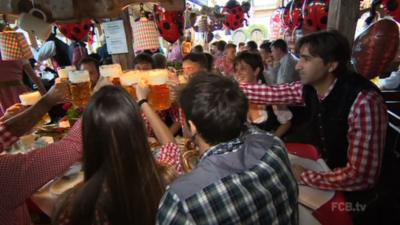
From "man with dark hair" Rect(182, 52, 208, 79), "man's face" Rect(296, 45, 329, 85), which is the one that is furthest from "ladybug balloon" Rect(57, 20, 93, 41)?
"man's face" Rect(296, 45, 329, 85)

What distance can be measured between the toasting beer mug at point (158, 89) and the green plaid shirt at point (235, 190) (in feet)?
3.20

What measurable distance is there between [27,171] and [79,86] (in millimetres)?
878

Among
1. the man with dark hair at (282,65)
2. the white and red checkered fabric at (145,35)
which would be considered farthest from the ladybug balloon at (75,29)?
the man with dark hair at (282,65)

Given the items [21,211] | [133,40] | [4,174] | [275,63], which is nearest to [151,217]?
[4,174]

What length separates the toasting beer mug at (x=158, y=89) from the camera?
1913 millimetres

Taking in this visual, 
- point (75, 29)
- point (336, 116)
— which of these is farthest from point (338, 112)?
point (75, 29)

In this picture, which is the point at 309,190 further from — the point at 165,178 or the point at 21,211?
the point at 21,211

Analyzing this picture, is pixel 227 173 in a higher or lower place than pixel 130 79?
lower

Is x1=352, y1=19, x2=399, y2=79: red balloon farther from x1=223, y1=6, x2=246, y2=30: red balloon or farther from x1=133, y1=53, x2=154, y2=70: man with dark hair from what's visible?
x1=223, y1=6, x2=246, y2=30: red balloon

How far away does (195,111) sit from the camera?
1129mm

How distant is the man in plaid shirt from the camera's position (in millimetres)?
920

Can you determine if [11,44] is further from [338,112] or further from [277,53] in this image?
[277,53]

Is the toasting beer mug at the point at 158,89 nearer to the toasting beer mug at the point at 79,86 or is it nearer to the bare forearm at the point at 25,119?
the toasting beer mug at the point at 79,86

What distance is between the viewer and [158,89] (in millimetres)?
1964
